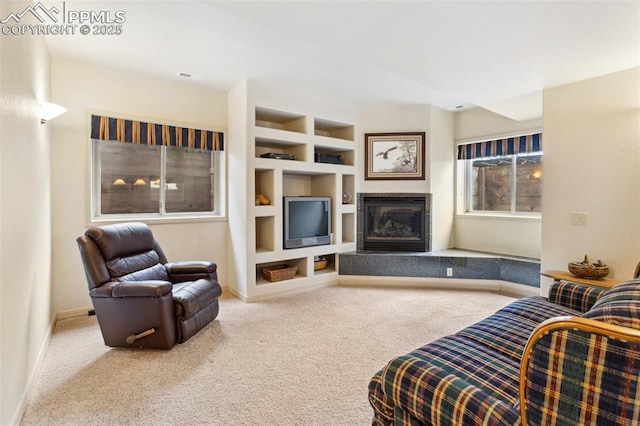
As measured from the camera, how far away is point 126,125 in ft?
11.7

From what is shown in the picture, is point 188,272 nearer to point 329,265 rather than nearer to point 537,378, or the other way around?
point 329,265

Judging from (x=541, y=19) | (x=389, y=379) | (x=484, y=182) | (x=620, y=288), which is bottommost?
(x=389, y=379)

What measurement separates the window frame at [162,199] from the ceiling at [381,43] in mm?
949

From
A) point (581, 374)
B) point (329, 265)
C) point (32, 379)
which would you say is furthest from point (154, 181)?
point (581, 374)

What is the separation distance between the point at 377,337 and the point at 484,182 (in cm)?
341

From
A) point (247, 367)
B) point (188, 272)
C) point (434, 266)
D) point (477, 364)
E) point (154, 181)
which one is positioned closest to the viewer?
point (477, 364)

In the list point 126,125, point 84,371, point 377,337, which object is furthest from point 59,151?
point 377,337

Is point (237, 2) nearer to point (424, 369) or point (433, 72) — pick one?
point (433, 72)

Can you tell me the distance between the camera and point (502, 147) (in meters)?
4.63

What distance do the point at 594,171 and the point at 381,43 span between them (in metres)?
2.36

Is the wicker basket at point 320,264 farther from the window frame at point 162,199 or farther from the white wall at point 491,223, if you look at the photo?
the white wall at point 491,223

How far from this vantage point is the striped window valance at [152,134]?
3.44m

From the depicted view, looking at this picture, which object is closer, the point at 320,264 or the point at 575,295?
the point at 575,295

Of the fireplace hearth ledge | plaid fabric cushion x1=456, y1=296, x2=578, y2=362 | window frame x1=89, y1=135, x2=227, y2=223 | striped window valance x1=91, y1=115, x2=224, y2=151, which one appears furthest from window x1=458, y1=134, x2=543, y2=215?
striped window valance x1=91, y1=115, x2=224, y2=151
